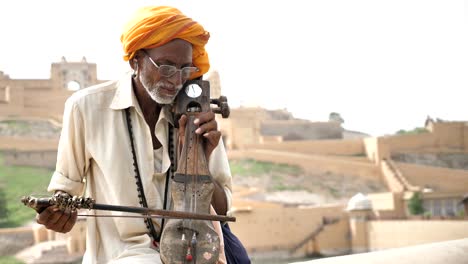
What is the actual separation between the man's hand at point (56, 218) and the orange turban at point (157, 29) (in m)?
0.45

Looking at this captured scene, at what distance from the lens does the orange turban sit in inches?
89.5

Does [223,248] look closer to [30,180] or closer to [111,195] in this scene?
[111,195]

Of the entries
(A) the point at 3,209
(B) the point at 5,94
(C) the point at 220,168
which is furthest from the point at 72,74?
(C) the point at 220,168

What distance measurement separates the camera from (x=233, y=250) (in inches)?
95.0

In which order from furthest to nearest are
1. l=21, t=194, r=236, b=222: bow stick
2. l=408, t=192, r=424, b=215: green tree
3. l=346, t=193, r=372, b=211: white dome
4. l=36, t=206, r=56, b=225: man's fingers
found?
l=408, t=192, r=424, b=215: green tree → l=346, t=193, r=372, b=211: white dome → l=36, t=206, r=56, b=225: man's fingers → l=21, t=194, r=236, b=222: bow stick

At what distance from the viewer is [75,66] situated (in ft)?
117

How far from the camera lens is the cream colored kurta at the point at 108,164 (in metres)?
2.31

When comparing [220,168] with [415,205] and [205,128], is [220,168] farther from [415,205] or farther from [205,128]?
[415,205]

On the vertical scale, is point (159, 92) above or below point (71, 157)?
above

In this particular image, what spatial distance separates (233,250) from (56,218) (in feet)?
1.71

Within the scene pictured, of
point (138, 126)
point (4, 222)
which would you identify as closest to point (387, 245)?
point (4, 222)

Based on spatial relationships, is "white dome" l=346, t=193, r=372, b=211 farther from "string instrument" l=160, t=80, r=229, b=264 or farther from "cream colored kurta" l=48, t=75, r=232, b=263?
"string instrument" l=160, t=80, r=229, b=264


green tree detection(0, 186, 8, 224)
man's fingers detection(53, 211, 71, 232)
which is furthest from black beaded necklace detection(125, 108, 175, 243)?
green tree detection(0, 186, 8, 224)

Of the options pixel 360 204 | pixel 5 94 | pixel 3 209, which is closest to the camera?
pixel 360 204
